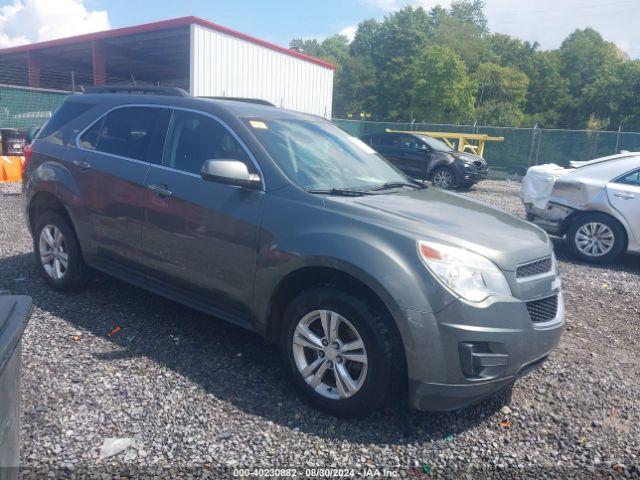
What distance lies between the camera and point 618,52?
7056cm

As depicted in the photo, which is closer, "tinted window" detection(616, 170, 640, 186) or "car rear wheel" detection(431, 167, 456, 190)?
"tinted window" detection(616, 170, 640, 186)

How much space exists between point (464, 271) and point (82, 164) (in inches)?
134

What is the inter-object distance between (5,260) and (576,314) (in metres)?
6.05

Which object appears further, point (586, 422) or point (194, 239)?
point (194, 239)

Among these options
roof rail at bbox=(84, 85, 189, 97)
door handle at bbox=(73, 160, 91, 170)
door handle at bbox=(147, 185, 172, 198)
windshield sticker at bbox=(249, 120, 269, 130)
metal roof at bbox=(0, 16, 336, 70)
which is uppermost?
metal roof at bbox=(0, 16, 336, 70)

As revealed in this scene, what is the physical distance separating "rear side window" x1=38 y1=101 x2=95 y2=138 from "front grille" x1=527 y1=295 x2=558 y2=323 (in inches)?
160

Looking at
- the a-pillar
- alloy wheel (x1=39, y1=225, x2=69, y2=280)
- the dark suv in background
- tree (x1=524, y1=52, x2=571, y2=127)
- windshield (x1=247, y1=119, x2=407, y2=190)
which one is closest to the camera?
windshield (x1=247, y1=119, x2=407, y2=190)

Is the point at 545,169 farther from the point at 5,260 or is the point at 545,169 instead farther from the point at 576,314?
the point at 5,260

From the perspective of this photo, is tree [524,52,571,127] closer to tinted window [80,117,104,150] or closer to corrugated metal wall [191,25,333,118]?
corrugated metal wall [191,25,333,118]

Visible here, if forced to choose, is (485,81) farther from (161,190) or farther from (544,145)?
(161,190)

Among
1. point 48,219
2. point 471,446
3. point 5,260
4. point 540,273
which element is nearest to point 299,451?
point 471,446

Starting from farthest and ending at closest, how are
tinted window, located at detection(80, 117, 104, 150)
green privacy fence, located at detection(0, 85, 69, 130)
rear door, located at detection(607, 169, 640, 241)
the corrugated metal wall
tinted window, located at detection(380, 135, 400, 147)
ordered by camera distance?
the corrugated metal wall < tinted window, located at detection(380, 135, 400, 147) < green privacy fence, located at detection(0, 85, 69, 130) < rear door, located at detection(607, 169, 640, 241) < tinted window, located at detection(80, 117, 104, 150)

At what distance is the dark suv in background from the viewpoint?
16.3m

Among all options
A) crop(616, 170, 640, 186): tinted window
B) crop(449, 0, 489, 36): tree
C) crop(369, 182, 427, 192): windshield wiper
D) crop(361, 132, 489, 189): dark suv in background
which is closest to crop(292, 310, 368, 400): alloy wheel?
crop(369, 182, 427, 192): windshield wiper
